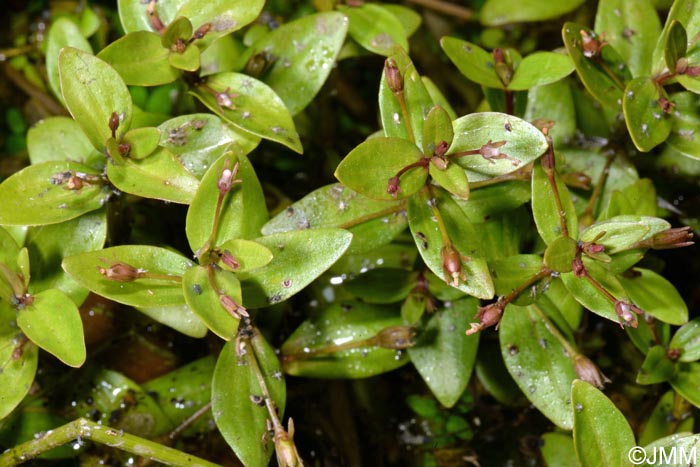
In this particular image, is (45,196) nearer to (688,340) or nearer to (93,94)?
(93,94)

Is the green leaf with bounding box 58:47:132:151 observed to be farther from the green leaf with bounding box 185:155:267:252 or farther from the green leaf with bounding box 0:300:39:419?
the green leaf with bounding box 0:300:39:419

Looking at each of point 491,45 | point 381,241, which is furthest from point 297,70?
point 491,45

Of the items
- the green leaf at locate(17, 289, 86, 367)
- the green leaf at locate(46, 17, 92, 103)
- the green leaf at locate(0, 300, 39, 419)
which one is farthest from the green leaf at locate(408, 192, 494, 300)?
the green leaf at locate(46, 17, 92, 103)

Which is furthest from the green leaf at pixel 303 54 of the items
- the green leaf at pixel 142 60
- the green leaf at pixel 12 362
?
the green leaf at pixel 12 362

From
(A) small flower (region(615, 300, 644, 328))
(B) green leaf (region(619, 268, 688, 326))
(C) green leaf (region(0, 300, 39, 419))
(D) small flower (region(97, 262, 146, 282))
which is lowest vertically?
(B) green leaf (region(619, 268, 688, 326))

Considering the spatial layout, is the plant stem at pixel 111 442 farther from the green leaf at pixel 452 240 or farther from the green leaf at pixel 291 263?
the green leaf at pixel 452 240
